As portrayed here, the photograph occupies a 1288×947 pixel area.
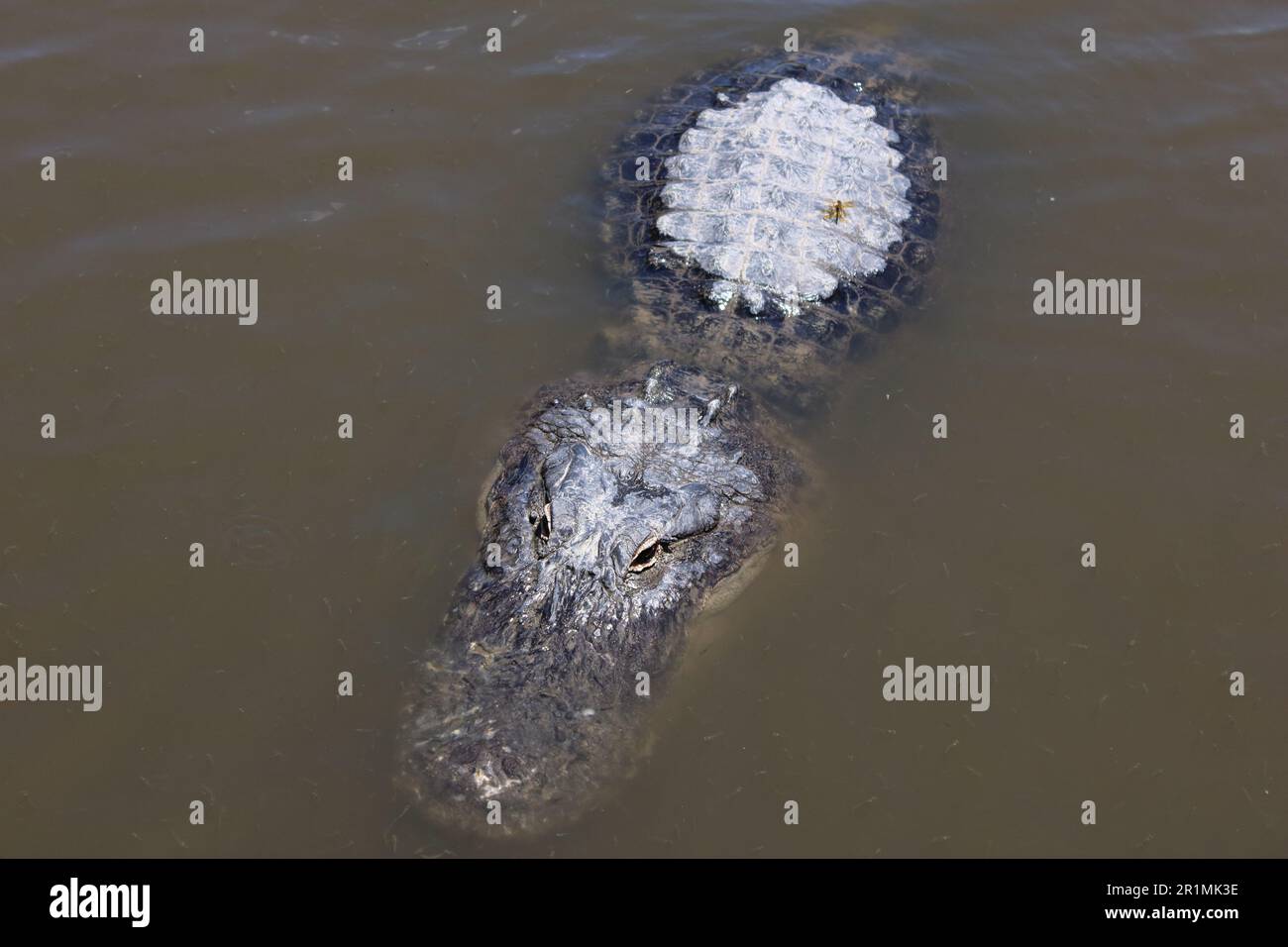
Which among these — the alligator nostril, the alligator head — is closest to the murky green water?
the alligator head

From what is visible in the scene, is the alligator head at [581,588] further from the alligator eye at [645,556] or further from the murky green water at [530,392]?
the murky green water at [530,392]

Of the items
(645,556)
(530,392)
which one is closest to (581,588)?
(645,556)

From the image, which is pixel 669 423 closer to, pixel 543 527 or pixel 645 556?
pixel 645 556

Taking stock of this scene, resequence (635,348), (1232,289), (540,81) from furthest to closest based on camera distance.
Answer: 1. (540,81)
2. (1232,289)
3. (635,348)

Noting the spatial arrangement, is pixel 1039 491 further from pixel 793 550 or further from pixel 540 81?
pixel 540 81

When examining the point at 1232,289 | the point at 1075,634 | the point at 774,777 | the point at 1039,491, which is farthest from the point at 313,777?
the point at 1232,289

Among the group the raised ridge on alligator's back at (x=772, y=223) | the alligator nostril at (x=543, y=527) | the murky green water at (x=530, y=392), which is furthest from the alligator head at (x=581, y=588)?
the raised ridge on alligator's back at (x=772, y=223)
